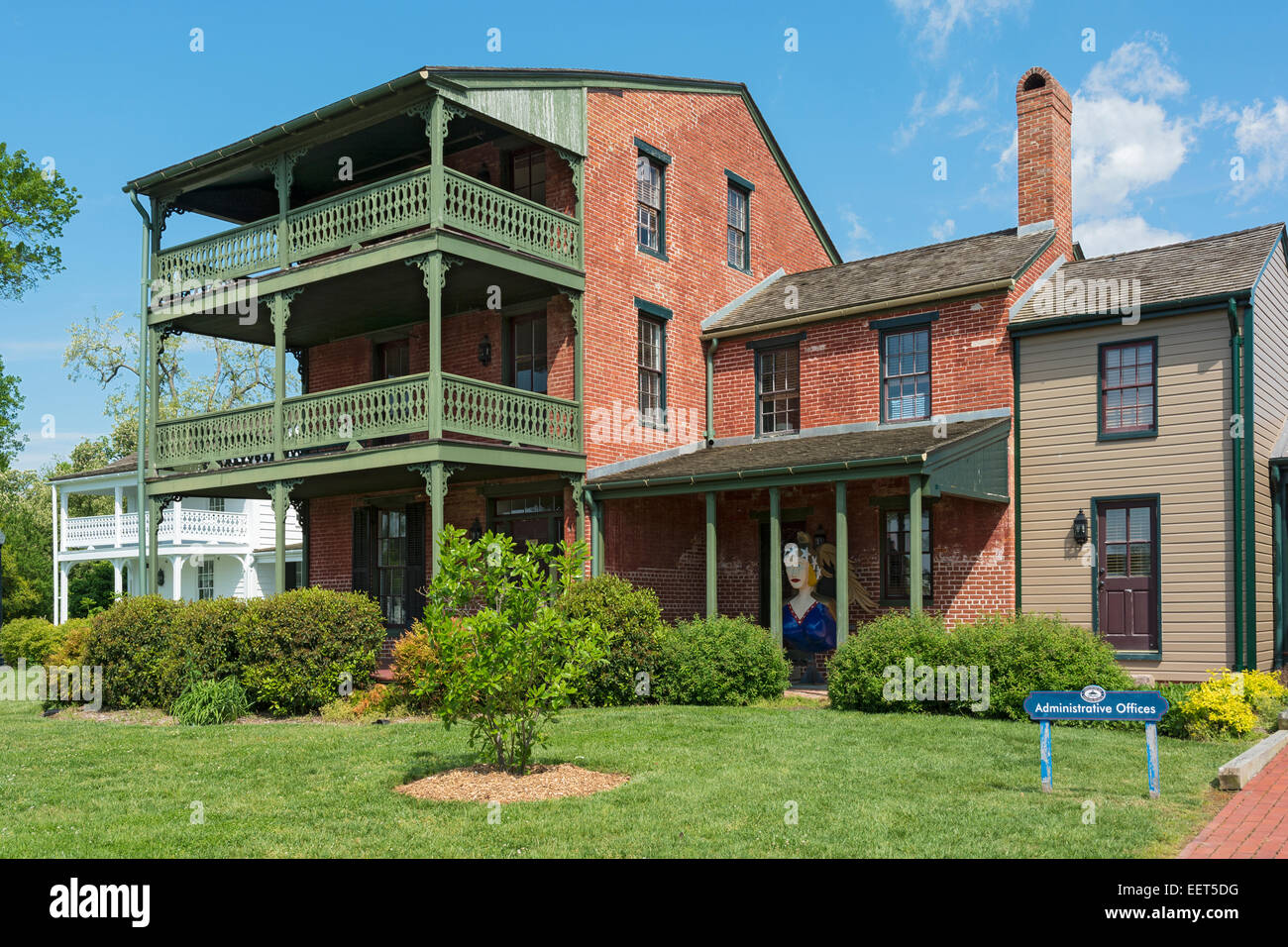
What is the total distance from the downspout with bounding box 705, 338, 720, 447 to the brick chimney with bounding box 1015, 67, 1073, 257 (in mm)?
6020

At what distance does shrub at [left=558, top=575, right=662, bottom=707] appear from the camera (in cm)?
1580

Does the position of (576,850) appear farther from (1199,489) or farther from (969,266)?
(969,266)

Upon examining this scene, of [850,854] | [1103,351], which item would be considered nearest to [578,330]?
[1103,351]

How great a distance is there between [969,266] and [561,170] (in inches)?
282

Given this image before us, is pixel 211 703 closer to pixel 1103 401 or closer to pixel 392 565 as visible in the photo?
pixel 392 565

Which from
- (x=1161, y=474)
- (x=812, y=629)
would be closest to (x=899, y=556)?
(x=812, y=629)

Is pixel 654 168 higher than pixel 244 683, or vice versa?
pixel 654 168

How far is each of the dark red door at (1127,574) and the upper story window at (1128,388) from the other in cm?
112

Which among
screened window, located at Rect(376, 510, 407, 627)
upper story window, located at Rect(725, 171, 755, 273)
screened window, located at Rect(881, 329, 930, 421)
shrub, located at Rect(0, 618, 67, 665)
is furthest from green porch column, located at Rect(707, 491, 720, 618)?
shrub, located at Rect(0, 618, 67, 665)

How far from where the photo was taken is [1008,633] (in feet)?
44.3

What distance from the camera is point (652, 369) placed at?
2025 cm

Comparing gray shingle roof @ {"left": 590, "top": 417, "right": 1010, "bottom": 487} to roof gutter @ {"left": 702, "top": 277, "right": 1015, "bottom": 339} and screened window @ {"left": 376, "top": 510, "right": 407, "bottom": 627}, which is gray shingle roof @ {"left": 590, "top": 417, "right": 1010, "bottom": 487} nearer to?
roof gutter @ {"left": 702, "top": 277, "right": 1015, "bottom": 339}

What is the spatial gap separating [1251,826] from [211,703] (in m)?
12.5

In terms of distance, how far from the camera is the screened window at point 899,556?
57.6 feet
